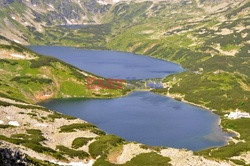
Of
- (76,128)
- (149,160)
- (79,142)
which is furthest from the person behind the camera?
(76,128)

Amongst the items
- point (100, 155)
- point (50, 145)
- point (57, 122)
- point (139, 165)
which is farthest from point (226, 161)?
point (57, 122)

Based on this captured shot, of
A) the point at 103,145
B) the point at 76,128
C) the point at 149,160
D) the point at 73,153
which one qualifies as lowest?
the point at 73,153

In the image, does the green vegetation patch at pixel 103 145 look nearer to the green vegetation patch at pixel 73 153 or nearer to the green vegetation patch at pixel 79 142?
the green vegetation patch at pixel 73 153

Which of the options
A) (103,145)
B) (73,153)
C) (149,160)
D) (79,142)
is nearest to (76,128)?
(79,142)

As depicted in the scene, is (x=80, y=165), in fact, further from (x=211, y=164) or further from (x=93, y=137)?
(x=211, y=164)

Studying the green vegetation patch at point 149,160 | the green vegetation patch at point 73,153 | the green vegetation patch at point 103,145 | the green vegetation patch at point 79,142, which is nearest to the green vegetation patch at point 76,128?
the green vegetation patch at point 79,142

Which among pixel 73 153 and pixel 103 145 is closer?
pixel 73 153

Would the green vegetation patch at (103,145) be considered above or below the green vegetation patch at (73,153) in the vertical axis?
above

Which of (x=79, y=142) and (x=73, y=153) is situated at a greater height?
(x=79, y=142)

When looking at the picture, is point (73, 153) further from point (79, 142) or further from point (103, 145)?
point (79, 142)

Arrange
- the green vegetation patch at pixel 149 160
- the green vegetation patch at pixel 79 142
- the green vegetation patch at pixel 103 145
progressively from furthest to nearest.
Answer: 1. the green vegetation patch at pixel 79 142
2. the green vegetation patch at pixel 103 145
3. the green vegetation patch at pixel 149 160

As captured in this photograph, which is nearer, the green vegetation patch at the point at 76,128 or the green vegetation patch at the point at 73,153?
the green vegetation patch at the point at 73,153
